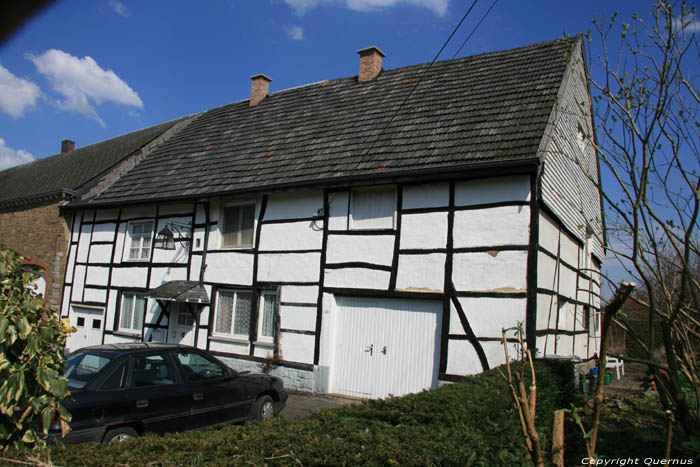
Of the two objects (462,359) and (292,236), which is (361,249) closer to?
(292,236)

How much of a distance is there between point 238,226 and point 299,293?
2.74 m

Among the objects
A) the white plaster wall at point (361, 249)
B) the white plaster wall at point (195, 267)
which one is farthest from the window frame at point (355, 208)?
the white plaster wall at point (195, 267)

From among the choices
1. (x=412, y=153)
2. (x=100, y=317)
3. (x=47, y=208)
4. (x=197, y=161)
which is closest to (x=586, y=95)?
(x=412, y=153)

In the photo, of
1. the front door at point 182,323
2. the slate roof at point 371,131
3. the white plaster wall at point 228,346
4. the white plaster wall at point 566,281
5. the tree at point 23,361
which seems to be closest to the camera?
the tree at point 23,361

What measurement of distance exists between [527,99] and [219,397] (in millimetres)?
8384

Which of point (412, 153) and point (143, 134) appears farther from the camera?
point (143, 134)

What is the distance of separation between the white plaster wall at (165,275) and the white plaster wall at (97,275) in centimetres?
203

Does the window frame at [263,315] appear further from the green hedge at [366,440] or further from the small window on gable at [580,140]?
the small window on gable at [580,140]

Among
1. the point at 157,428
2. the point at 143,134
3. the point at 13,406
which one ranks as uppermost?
the point at 143,134

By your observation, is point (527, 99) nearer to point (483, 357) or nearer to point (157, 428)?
point (483, 357)

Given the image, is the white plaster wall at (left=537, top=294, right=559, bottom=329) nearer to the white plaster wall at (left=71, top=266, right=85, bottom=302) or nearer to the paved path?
the paved path

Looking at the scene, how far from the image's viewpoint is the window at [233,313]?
501 inches

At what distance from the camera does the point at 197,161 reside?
51.1 feet

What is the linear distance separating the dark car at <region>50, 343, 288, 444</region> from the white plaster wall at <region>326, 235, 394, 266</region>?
3.56 metres
